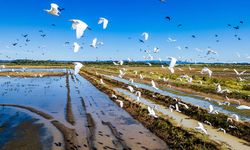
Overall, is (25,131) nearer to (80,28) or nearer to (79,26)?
(79,26)

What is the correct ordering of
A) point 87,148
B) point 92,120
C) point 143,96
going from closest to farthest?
point 87,148, point 92,120, point 143,96

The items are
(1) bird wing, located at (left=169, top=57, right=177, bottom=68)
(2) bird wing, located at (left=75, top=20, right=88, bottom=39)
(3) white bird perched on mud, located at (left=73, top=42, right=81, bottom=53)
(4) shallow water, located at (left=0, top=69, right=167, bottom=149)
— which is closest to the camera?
(2) bird wing, located at (left=75, top=20, right=88, bottom=39)

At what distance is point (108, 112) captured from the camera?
24688mm

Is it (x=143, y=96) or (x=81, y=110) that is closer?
(x=81, y=110)

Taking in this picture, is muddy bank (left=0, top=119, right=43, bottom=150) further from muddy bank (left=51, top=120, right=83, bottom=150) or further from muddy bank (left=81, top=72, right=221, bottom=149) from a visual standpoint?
muddy bank (left=81, top=72, right=221, bottom=149)

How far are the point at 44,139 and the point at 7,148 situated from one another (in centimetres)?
204

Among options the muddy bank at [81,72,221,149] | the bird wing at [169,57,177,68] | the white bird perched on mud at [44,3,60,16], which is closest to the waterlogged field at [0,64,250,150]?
the muddy bank at [81,72,221,149]

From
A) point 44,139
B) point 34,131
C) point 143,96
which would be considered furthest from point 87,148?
point 143,96

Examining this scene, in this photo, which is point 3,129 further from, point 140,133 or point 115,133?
point 140,133

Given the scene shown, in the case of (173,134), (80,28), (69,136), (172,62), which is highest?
(80,28)

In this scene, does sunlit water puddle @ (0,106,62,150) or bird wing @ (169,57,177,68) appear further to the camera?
sunlit water puddle @ (0,106,62,150)

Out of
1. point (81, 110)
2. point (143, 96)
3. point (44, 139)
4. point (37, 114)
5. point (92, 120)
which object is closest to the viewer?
point (44, 139)

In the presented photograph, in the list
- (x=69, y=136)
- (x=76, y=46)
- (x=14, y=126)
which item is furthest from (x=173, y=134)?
(x=14, y=126)

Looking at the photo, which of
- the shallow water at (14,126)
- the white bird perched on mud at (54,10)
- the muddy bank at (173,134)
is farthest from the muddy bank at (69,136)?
the white bird perched on mud at (54,10)
